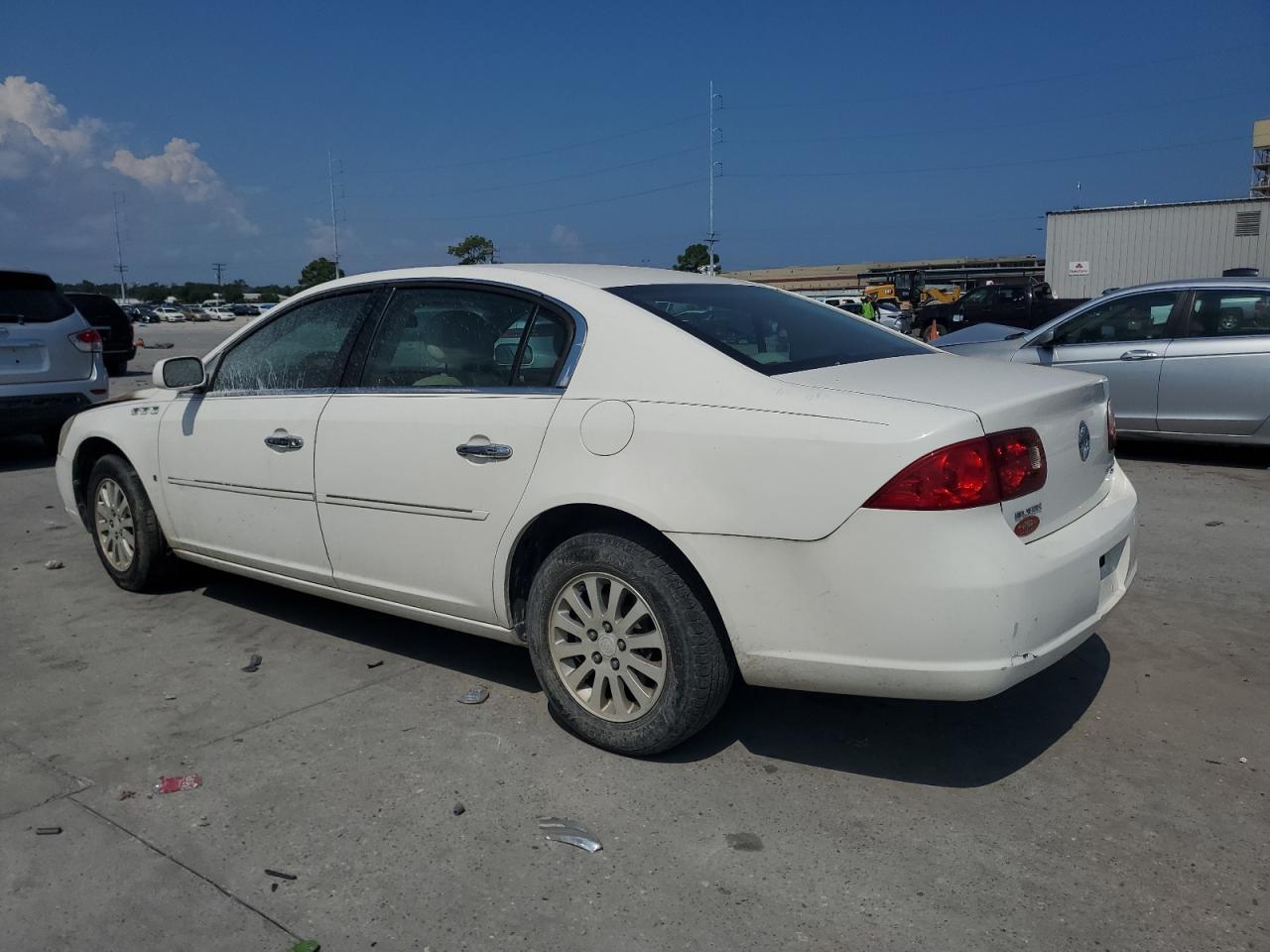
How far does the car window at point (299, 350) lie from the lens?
445 cm

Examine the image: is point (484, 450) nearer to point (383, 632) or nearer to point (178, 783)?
point (178, 783)

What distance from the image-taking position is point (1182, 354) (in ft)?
28.4

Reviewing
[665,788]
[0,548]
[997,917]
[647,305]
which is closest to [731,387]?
[647,305]

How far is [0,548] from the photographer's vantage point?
675 cm

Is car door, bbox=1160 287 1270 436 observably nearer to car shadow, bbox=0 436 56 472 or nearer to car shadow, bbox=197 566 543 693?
car shadow, bbox=197 566 543 693

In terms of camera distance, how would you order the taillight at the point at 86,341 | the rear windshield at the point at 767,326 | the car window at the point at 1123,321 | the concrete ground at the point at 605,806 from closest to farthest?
the concrete ground at the point at 605,806 < the rear windshield at the point at 767,326 < the car window at the point at 1123,321 < the taillight at the point at 86,341

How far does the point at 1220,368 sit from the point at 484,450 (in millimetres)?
7026

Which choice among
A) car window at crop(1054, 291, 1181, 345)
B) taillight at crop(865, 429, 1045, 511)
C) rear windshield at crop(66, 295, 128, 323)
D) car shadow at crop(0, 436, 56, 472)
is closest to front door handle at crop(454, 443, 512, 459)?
taillight at crop(865, 429, 1045, 511)

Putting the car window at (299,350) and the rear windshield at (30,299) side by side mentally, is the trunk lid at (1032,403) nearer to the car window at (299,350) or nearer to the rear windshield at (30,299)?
the car window at (299,350)

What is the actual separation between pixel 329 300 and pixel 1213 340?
7.12 meters

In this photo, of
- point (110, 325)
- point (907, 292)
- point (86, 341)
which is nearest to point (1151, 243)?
point (907, 292)

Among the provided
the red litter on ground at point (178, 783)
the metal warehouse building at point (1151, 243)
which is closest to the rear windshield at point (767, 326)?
the red litter on ground at point (178, 783)

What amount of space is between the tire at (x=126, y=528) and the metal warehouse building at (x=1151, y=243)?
32.2 meters

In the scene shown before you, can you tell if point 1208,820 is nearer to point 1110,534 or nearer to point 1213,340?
point 1110,534
